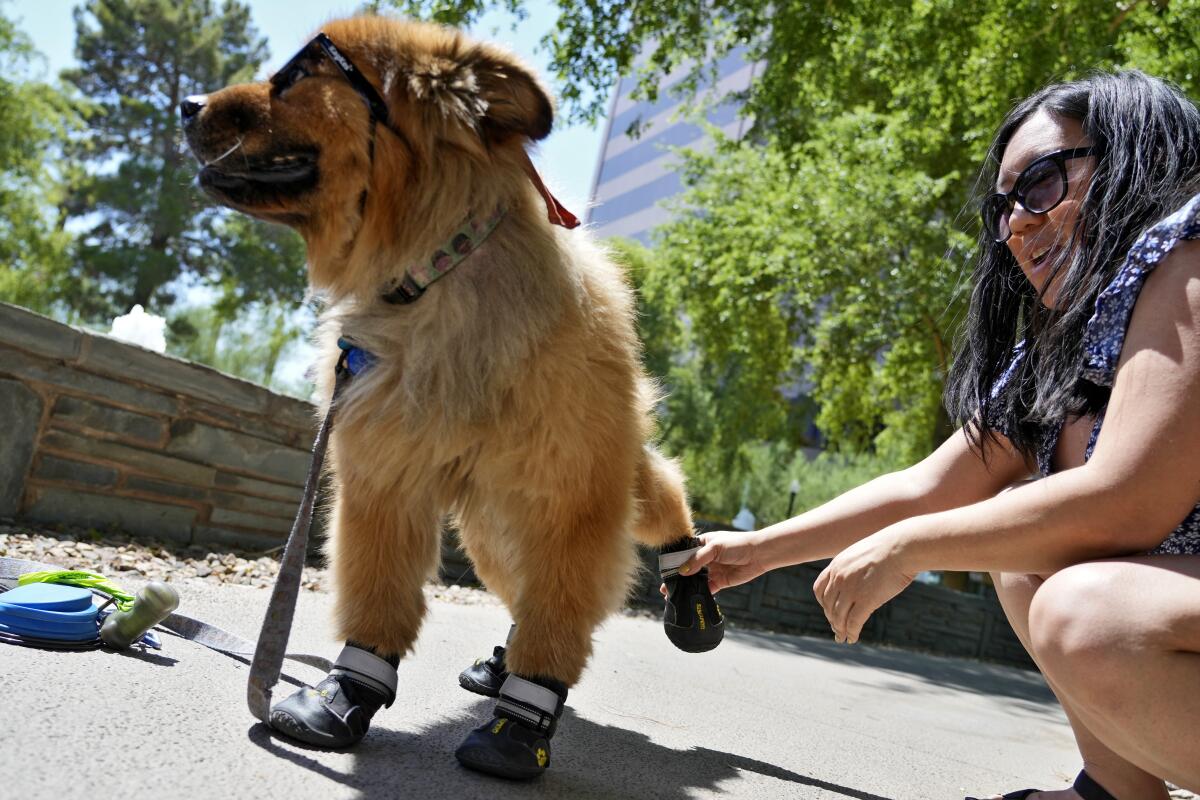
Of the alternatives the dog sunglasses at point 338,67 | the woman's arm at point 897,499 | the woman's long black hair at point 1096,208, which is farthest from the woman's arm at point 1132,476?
the dog sunglasses at point 338,67

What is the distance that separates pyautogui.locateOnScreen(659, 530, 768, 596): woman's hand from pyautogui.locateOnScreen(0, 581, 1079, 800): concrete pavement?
1.83ft

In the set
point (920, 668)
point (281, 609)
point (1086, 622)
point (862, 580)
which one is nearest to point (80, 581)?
point (281, 609)

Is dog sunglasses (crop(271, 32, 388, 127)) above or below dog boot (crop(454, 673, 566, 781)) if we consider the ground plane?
above

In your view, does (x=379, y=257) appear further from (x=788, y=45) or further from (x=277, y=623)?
(x=788, y=45)

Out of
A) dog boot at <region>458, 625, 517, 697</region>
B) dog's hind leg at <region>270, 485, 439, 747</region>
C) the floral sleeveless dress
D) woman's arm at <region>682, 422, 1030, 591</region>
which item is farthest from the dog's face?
dog boot at <region>458, 625, 517, 697</region>

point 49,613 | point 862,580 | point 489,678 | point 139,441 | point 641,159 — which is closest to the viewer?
point 862,580

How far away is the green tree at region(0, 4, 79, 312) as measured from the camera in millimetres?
24078

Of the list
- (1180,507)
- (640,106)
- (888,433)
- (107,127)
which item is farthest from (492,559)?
(640,106)

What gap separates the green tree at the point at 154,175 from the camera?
29094 mm

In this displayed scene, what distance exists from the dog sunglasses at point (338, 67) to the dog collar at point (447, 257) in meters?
0.36

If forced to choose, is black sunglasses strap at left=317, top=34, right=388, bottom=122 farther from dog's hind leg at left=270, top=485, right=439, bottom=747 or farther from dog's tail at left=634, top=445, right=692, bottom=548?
dog's tail at left=634, top=445, right=692, bottom=548

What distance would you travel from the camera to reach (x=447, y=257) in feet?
7.95

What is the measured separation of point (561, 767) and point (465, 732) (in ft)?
1.09

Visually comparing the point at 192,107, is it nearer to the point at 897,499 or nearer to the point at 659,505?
the point at 659,505
